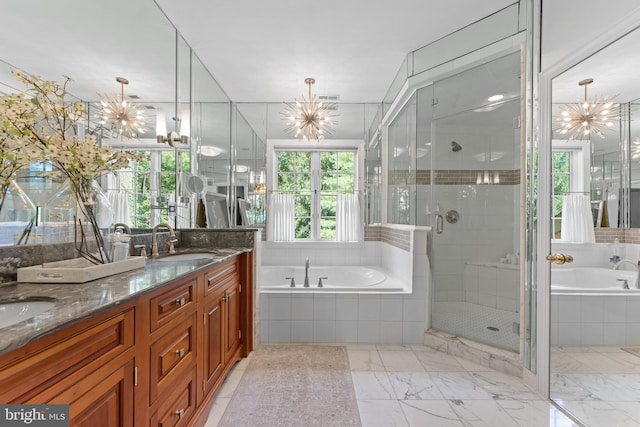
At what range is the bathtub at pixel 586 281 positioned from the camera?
6.13 ft

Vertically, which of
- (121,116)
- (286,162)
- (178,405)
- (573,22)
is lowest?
(178,405)

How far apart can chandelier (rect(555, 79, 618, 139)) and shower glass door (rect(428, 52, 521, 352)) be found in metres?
0.43

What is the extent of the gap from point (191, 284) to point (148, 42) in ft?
5.86

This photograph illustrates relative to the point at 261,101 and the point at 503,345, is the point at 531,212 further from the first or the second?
the point at 261,101

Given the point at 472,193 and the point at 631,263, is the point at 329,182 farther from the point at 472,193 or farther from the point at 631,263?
the point at 631,263

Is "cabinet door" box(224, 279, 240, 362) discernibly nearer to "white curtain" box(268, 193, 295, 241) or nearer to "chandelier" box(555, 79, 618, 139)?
"white curtain" box(268, 193, 295, 241)

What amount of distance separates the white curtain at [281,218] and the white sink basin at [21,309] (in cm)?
337

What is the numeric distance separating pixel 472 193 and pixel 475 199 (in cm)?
6

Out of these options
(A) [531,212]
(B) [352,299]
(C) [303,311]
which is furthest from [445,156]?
(C) [303,311]

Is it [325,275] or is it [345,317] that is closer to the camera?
[345,317]

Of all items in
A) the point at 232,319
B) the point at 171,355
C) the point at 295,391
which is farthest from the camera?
→ the point at 232,319

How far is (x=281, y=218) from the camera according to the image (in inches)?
170

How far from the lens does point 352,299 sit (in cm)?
282

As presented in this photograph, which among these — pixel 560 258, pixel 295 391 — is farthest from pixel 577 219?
pixel 295 391
